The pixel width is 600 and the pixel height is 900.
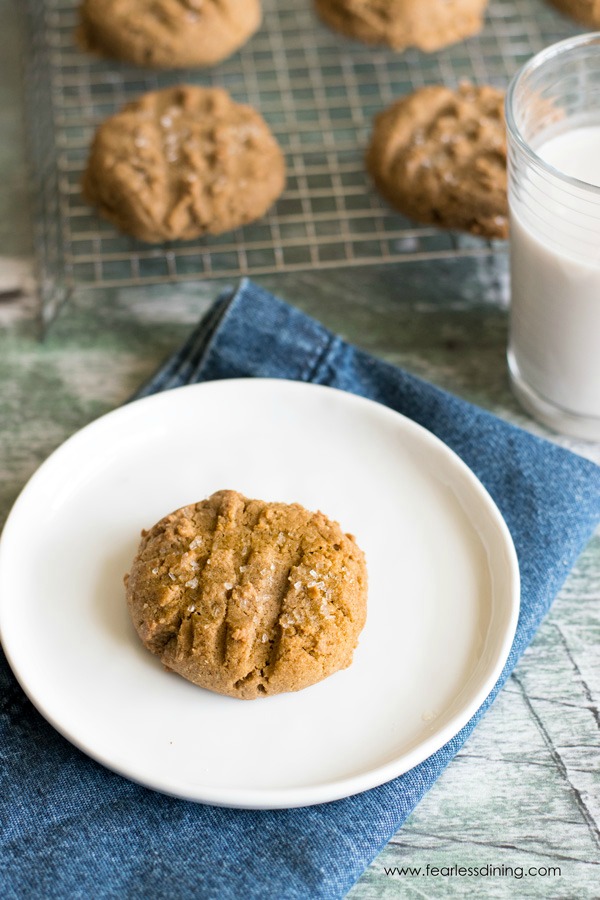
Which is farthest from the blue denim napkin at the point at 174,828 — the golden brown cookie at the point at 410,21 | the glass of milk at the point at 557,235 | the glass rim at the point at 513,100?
the golden brown cookie at the point at 410,21

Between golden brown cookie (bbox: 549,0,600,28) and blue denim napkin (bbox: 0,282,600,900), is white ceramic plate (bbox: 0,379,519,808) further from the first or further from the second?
golden brown cookie (bbox: 549,0,600,28)

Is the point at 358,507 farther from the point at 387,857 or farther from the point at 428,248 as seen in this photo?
the point at 428,248

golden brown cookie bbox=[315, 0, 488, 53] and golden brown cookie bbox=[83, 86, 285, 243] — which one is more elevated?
golden brown cookie bbox=[315, 0, 488, 53]

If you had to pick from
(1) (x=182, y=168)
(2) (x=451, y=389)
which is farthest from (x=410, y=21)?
(2) (x=451, y=389)

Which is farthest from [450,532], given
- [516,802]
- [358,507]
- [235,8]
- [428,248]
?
[235,8]

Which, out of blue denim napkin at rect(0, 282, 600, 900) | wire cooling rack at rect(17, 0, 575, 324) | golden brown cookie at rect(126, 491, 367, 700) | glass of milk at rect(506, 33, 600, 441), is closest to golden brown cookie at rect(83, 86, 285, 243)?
wire cooling rack at rect(17, 0, 575, 324)

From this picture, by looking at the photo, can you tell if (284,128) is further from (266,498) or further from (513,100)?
(266,498)
